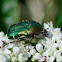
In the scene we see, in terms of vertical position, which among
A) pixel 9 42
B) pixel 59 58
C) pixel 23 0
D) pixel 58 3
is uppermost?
pixel 23 0

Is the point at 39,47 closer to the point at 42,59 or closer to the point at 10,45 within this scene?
the point at 42,59

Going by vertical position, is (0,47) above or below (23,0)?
below

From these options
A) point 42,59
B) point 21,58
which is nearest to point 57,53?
point 42,59

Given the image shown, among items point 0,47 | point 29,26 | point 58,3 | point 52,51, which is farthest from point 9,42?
point 58,3

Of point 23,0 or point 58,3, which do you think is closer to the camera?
point 58,3

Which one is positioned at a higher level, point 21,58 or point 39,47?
point 39,47

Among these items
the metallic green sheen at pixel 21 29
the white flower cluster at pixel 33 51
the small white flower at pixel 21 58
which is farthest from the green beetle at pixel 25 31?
the small white flower at pixel 21 58

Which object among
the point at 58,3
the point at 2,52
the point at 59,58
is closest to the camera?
the point at 59,58

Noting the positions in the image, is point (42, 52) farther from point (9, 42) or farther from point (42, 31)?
point (9, 42)
